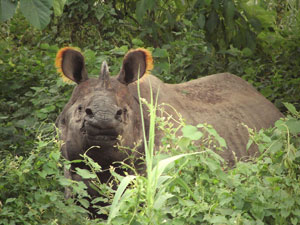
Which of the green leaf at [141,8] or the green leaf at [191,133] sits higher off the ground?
the green leaf at [141,8]

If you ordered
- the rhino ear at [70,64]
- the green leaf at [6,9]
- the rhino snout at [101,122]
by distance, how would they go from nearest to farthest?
the green leaf at [6,9], the rhino snout at [101,122], the rhino ear at [70,64]

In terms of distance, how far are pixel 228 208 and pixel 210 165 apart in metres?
0.26

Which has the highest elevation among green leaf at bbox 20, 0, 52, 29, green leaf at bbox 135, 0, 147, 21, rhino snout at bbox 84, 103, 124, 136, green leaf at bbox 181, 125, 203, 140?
green leaf at bbox 20, 0, 52, 29

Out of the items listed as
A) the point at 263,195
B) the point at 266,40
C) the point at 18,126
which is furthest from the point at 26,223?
the point at 266,40

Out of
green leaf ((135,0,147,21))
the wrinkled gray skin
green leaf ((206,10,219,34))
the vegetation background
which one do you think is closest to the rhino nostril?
the wrinkled gray skin

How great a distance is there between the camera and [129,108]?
5527 millimetres

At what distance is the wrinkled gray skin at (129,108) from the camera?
517cm

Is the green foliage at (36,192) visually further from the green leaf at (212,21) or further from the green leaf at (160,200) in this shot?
the green leaf at (212,21)

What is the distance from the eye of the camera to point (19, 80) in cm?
829

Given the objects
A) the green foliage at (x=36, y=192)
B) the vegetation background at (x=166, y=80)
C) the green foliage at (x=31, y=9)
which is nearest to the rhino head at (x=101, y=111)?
the vegetation background at (x=166, y=80)

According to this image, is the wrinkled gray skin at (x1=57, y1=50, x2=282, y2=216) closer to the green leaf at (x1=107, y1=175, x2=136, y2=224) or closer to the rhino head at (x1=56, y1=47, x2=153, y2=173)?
the rhino head at (x1=56, y1=47, x2=153, y2=173)

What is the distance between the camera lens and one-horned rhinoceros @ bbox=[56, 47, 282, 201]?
5176mm

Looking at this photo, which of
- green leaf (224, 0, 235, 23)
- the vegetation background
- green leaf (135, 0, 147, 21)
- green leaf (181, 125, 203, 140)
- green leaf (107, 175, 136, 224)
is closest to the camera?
green leaf (107, 175, 136, 224)

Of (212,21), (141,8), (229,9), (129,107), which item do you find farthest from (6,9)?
(212,21)
